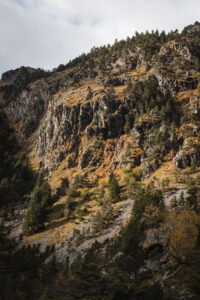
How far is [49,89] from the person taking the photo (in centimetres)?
16350

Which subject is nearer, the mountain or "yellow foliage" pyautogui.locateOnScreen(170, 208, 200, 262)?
the mountain

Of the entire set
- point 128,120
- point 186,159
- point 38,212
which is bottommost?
point 38,212

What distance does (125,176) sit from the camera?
238ft

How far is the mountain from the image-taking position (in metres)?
21.0

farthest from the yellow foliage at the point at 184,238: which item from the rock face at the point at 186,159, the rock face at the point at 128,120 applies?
the rock face at the point at 128,120

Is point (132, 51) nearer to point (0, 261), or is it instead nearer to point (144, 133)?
point (144, 133)

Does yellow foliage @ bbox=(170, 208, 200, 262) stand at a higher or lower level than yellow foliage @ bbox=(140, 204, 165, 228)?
higher

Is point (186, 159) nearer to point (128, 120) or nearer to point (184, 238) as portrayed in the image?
point (128, 120)

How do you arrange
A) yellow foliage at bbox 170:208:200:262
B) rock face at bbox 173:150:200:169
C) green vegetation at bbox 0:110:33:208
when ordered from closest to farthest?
1. green vegetation at bbox 0:110:33:208
2. yellow foliage at bbox 170:208:200:262
3. rock face at bbox 173:150:200:169

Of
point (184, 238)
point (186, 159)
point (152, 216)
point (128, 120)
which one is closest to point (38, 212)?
point (152, 216)

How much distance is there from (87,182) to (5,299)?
6638 centimetres

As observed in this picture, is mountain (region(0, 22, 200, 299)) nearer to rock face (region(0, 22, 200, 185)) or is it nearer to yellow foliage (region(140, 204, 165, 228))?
yellow foliage (region(140, 204, 165, 228))

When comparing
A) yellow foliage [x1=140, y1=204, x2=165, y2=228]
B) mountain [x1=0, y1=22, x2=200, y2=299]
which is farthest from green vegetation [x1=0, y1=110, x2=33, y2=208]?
yellow foliage [x1=140, y1=204, x2=165, y2=228]

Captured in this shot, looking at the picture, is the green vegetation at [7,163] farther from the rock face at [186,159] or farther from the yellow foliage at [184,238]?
the rock face at [186,159]
